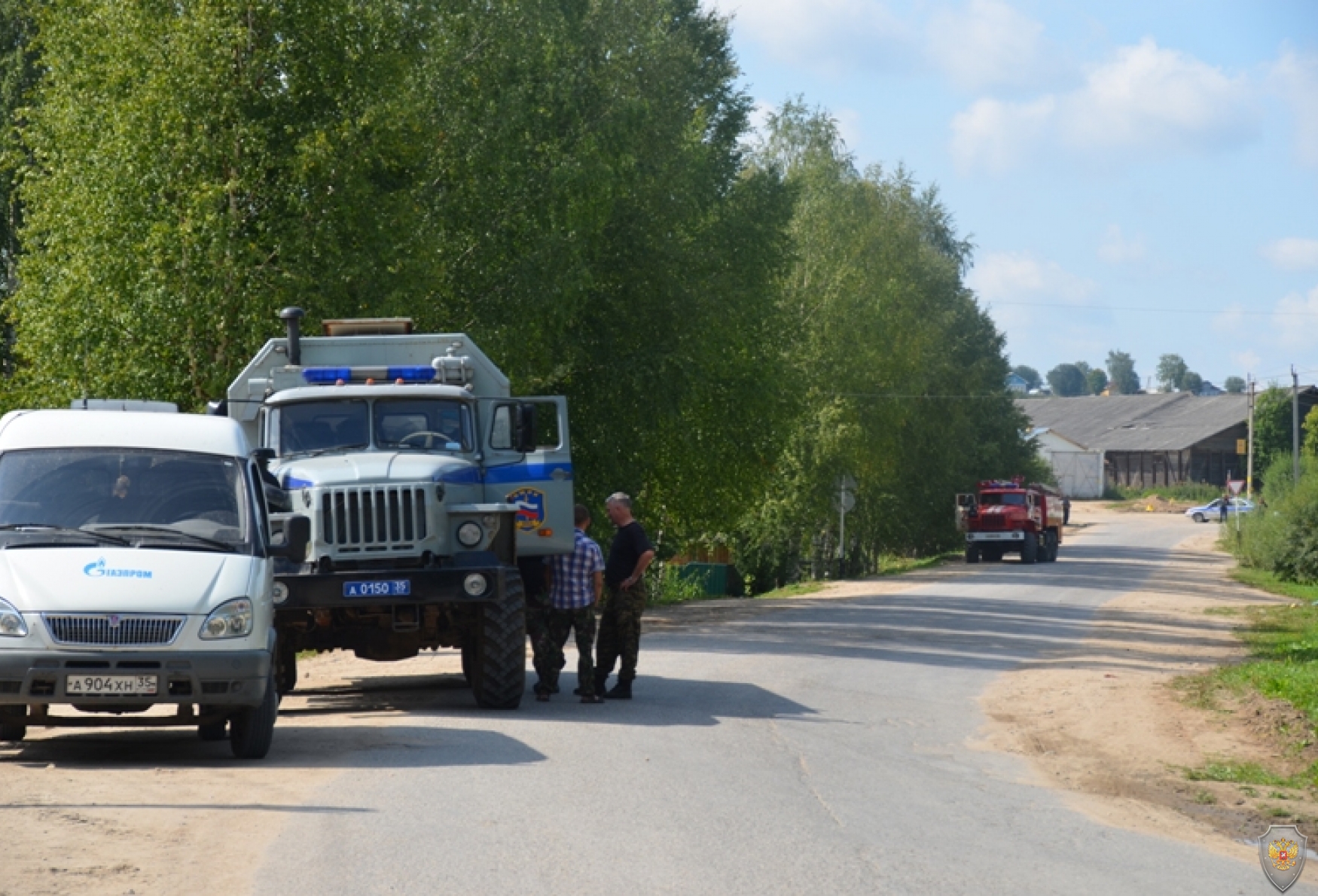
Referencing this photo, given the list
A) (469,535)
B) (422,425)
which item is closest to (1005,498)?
(422,425)

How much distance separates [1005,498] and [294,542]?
1916 inches

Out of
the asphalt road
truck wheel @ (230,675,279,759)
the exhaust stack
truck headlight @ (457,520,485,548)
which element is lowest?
the asphalt road

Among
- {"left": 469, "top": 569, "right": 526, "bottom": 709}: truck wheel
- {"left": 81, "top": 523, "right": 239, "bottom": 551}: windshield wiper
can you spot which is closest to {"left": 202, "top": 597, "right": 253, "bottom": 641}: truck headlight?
{"left": 81, "top": 523, "right": 239, "bottom": 551}: windshield wiper

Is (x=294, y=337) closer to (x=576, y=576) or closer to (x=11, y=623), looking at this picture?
(x=576, y=576)

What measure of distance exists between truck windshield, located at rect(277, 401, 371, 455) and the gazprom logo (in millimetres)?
4479

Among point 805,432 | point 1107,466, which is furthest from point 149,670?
point 1107,466

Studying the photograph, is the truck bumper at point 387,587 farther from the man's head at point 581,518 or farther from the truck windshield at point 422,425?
the truck windshield at point 422,425

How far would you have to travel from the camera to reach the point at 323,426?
15.3 m

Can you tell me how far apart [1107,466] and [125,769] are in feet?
443

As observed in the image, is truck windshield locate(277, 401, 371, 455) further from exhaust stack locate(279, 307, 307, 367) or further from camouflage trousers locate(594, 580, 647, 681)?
camouflage trousers locate(594, 580, 647, 681)

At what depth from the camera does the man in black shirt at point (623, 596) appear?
1530 cm

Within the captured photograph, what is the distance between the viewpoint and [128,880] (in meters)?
7.60

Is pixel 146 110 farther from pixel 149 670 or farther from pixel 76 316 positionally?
pixel 149 670

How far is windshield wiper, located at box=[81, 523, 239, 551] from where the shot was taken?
11.4 metres
